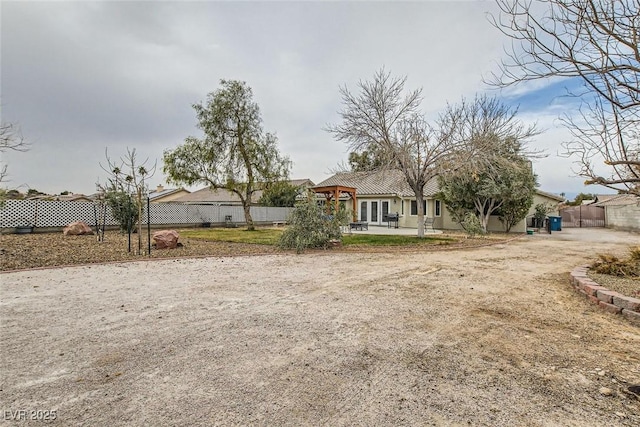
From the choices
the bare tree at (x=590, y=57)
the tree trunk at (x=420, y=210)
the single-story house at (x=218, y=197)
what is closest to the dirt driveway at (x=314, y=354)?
the bare tree at (x=590, y=57)

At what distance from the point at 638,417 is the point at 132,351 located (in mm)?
3719

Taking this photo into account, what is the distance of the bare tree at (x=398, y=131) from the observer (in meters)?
12.9

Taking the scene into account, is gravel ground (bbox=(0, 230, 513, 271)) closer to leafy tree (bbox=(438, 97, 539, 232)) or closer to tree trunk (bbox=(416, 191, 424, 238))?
tree trunk (bbox=(416, 191, 424, 238))

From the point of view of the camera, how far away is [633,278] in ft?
17.8

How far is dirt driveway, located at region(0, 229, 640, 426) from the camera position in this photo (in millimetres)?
2033

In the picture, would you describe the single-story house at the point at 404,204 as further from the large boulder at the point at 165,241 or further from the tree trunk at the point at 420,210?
the large boulder at the point at 165,241

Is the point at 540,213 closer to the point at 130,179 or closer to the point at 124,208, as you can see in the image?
the point at 130,179

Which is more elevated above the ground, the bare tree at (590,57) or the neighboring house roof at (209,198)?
the neighboring house roof at (209,198)

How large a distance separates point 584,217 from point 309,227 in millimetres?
26599

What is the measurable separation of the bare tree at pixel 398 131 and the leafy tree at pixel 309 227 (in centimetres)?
426

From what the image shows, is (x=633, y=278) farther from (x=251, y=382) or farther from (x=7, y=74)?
(x=7, y=74)

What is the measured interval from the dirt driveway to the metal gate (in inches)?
1019

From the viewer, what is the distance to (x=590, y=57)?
12.5ft

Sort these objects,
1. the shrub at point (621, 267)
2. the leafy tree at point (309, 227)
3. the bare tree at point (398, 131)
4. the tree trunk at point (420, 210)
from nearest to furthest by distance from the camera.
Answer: the shrub at point (621, 267) → the leafy tree at point (309, 227) → the bare tree at point (398, 131) → the tree trunk at point (420, 210)
